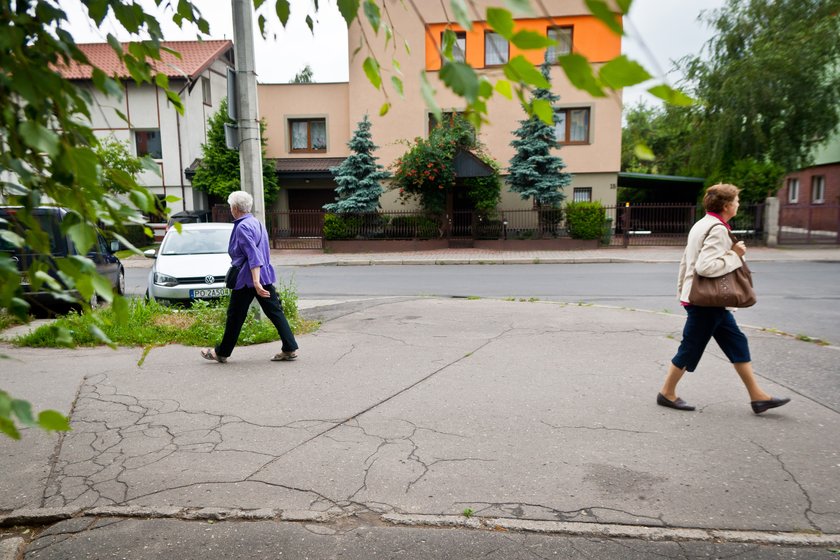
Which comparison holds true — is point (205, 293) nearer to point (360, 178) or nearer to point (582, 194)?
point (360, 178)

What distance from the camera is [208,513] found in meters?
3.34

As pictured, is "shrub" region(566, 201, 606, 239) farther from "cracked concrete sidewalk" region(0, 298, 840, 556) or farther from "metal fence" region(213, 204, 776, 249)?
"cracked concrete sidewalk" region(0, 298, 840, 556)

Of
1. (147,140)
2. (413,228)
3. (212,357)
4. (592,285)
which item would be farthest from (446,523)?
(147,140)

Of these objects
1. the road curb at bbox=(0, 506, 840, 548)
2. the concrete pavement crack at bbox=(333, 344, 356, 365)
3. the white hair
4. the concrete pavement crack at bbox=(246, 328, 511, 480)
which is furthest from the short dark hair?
the white hair

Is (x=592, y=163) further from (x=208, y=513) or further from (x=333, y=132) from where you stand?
(x=208, y=513)

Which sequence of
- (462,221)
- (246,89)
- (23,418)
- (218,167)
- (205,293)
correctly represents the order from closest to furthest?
1. (23,418)
2. (246,89)
3. (205,293)
4. (462,221)
5. (218,167)

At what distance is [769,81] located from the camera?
24312 mm

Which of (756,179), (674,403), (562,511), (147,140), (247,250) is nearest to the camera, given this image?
(562,511)

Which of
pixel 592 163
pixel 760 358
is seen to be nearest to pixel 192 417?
pixel 760 358

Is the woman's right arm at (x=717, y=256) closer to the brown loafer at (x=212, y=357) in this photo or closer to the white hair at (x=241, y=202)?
the white hair at (x=241, y=202)

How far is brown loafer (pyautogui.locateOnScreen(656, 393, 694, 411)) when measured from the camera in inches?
193

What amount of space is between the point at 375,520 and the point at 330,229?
22.4m

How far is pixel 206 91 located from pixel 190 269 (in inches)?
974

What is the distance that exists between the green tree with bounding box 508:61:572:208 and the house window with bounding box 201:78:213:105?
1619 centimetres
